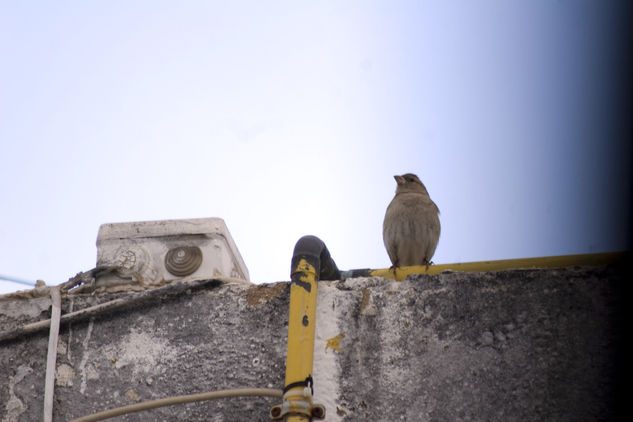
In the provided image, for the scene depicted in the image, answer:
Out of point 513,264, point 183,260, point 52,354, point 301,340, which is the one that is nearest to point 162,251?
point 183,260

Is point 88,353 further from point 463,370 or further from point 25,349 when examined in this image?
point 463,370

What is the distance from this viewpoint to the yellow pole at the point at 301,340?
2.47 m

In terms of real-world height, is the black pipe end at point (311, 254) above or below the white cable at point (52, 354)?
above

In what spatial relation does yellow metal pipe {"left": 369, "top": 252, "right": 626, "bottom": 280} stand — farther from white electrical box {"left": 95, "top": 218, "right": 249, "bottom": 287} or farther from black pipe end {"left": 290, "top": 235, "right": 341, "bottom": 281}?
white electrical box {"left": 95, "top": 218, "right": 249, "bottom": 287}

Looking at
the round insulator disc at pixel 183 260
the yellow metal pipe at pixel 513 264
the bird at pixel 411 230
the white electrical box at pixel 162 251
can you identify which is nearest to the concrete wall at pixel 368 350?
the yellow metal pipe at pixel 513 264

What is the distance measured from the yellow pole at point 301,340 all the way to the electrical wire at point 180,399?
7 cm

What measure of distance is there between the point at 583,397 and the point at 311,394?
0.73m

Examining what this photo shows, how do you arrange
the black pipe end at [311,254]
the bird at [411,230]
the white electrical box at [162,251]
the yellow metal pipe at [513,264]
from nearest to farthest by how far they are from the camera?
the yellow metal pipe at [513,264] < the black pipe end at [311,254] < the white electrical box at [162,251] < the bird at [411,230]

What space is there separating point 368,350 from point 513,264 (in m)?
0.50

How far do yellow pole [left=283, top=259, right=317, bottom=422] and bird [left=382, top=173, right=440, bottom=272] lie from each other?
9.41ft

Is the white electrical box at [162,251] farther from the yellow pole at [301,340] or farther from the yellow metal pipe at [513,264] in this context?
the yellow metal pipe at [513,264]

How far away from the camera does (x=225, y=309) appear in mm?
2824

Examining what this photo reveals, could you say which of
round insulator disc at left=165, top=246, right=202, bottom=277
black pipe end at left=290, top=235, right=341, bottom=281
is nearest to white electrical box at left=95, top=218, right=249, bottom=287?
round insulator disc at left=165, top=246, right=202, bottom=277

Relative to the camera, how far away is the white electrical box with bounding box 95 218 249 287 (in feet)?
10.3
